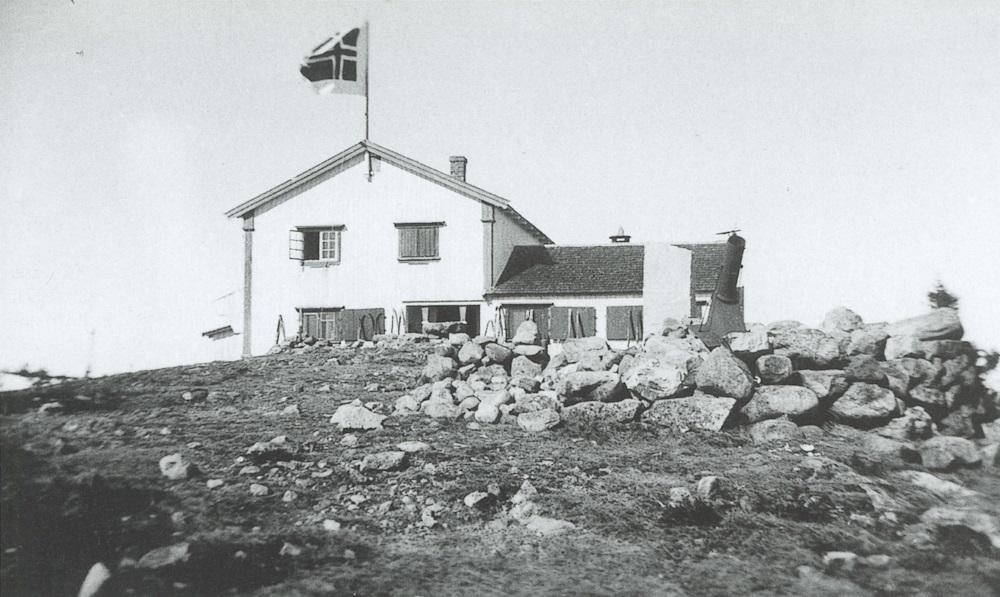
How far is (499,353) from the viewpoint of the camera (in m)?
12.9

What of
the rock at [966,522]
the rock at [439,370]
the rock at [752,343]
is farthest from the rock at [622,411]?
the rock at [966,522]

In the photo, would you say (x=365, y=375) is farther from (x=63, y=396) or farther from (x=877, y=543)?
(x=877, y=543)

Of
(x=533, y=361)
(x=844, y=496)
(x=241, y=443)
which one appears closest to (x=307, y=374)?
(x=533, y=361)

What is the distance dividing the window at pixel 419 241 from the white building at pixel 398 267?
0.03 m

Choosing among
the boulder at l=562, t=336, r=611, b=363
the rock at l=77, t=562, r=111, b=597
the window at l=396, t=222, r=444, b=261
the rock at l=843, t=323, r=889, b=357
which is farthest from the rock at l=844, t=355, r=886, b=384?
the window at l=396, t=222, r=444, b=261

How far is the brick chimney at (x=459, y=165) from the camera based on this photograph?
2325 centimetres

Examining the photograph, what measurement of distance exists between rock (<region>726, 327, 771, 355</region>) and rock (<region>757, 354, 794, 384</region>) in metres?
0.30

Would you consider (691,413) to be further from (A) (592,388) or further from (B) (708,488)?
(B) (708,488)

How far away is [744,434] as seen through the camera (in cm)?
909

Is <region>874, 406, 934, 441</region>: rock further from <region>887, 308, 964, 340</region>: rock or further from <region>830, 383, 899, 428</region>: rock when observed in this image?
<region>887, 308, 964, 340</region>: rock

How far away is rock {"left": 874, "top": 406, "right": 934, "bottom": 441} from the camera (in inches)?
360

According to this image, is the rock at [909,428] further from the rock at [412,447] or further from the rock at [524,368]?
the rock at [412,447]

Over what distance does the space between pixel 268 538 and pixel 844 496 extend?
226 inches

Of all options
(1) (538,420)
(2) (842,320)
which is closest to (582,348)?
(1) (538,420)
